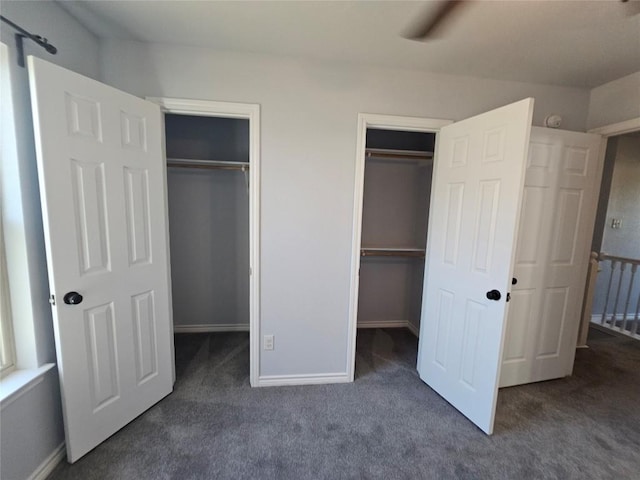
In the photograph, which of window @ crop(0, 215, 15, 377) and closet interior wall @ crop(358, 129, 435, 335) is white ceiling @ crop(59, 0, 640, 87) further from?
window @ crop(0, 215, 15, 377)

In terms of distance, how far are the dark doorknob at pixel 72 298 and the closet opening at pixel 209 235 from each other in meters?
1.36

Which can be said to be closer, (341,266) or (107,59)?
(107,59)

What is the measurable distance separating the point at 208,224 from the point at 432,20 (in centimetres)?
256

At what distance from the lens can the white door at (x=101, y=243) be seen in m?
1.40

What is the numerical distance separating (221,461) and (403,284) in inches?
99.7

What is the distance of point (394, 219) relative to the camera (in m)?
3.33

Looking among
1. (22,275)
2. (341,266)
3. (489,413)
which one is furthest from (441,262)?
(22,275)

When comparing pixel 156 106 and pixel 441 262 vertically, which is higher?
pixel 156 106

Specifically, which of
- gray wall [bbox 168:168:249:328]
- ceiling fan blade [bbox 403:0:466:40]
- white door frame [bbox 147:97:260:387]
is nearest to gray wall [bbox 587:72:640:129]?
ceiling fan blade [bbox 403:0:466:40]

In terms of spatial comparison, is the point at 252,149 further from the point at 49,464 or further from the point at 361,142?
the point at 49,464

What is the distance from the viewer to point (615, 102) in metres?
2.23

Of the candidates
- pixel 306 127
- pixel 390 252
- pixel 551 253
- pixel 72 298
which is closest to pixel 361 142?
pixel 306 127

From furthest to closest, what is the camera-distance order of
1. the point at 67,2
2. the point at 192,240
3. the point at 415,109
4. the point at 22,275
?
the point at 192,240
the point at 415,109
the point at 67,2
the point at 22,275

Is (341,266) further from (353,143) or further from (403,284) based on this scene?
(403,284)
